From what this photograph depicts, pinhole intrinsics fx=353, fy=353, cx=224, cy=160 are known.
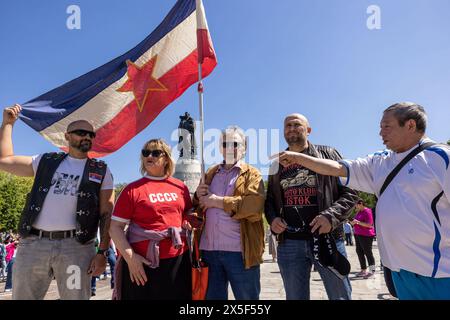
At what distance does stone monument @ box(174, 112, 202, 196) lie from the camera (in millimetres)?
16288

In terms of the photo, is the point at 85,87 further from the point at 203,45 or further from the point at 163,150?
the point at 163,150

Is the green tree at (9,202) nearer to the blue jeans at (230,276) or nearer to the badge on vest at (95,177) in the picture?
the badge on vest at (95,177)

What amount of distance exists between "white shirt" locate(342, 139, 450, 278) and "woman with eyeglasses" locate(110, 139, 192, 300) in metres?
1.60

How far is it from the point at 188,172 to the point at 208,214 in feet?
43.4

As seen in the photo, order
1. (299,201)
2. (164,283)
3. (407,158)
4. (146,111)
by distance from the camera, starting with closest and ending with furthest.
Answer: (407,158)
(164,283)
(299,201)
(146,111)

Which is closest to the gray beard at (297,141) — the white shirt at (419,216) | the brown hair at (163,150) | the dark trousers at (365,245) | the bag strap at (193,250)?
the white shirt at (419,216)

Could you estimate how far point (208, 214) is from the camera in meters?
3.36

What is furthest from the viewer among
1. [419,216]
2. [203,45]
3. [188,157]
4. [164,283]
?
[188,157]

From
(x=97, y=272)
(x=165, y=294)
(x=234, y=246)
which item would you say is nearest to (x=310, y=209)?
(x=234, y=246)

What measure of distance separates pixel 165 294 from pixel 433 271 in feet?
6.39

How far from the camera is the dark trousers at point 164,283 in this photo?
286 centimetres

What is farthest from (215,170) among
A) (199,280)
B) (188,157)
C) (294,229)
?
(188,157)

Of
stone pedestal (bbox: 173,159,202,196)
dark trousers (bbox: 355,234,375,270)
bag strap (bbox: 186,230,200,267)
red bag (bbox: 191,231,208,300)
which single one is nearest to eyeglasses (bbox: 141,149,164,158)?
bag strap (bbox: 186,230,200,267)
